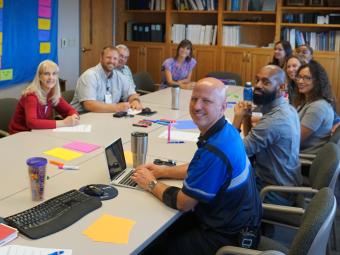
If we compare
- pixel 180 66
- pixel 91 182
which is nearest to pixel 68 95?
Answer: pixel 180 66

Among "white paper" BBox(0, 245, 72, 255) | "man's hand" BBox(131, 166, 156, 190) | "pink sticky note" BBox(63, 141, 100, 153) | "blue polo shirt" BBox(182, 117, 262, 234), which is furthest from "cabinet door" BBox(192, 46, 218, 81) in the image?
"white paper" BBox(0, 245, 72, 255)

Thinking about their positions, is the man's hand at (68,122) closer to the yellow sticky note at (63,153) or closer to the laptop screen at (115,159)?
the yellow sticky note at (63,153)

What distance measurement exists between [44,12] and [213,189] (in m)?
4.46

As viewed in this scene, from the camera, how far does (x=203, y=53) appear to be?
22.2 feet

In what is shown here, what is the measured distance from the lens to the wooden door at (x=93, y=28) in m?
6.28

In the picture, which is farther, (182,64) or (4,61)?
(182,64)

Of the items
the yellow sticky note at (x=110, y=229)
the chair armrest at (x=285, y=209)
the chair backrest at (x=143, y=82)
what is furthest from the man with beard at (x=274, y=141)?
the chair backrest at (x=143, y=82)

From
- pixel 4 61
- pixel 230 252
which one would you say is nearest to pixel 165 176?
pixel 230 252

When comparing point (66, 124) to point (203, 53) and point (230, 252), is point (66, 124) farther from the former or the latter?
point (203, 53)

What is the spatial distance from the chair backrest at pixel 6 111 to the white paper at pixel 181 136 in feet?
4.43

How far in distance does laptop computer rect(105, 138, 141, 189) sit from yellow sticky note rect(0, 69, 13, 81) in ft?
10.6

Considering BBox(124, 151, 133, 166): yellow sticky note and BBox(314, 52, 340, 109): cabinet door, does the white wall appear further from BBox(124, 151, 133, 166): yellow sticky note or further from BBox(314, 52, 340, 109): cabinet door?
BBox(124, 151, 133, 166): yellow sticky note

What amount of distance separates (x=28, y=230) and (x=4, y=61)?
12.5 ft

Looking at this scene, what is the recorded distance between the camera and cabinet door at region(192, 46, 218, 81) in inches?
264
